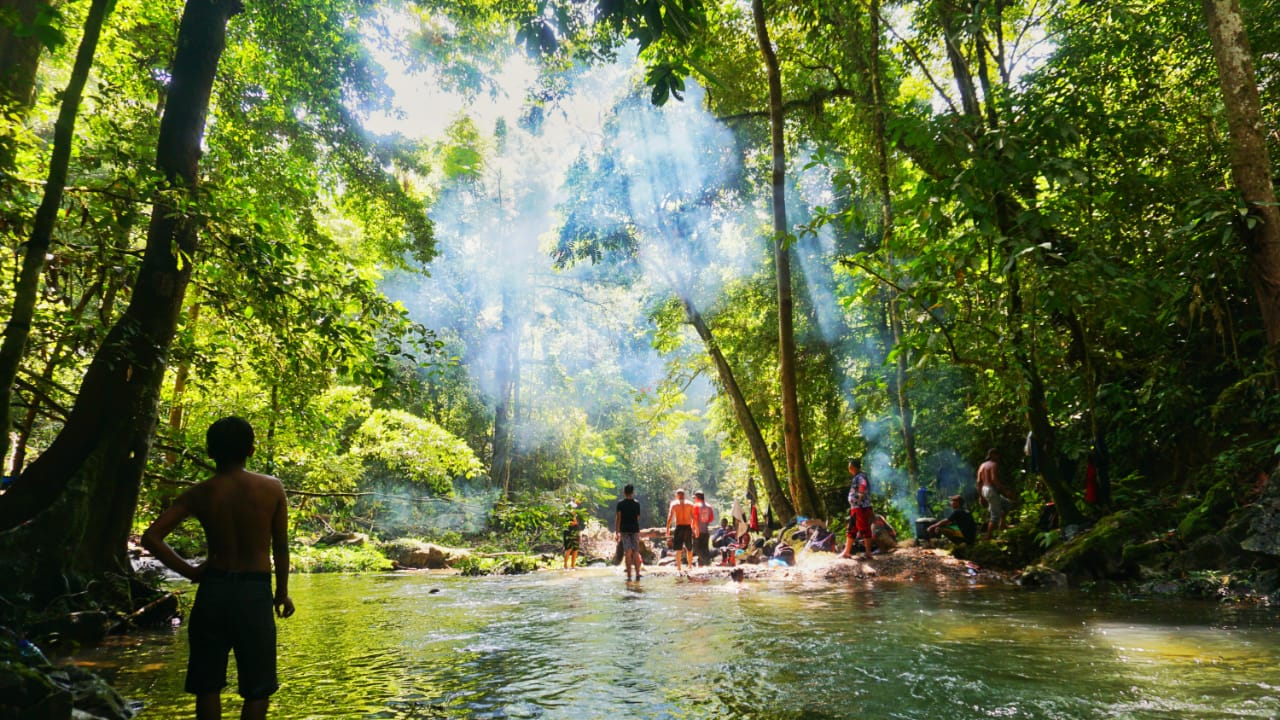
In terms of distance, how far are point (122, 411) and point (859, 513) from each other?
1195 cm

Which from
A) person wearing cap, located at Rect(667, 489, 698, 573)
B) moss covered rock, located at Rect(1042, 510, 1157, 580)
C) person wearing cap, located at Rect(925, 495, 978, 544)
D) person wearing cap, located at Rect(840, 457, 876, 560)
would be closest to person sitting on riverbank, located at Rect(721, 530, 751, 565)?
person wearing cap, located at Rect(667, 489, 698, 573)

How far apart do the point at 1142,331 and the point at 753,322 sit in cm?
1325

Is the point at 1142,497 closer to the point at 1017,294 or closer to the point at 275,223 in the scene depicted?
the point at 1017,294

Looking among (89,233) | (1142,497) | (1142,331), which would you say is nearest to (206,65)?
(89,233)

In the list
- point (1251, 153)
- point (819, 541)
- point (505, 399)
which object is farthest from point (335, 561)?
point (1251, 153)

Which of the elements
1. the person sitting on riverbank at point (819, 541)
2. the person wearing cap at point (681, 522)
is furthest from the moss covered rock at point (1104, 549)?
the person wearing cap at point (681, 522)

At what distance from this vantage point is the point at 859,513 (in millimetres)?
13891

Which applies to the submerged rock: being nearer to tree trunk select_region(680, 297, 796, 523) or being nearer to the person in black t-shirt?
the person in black t-shirt

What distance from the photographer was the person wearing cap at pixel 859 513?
13461 mm

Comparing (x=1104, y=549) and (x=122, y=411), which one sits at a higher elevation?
(x=122, y=411)

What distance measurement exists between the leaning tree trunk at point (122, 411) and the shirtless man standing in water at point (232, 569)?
342cm

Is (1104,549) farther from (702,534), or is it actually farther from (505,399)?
(505,399)

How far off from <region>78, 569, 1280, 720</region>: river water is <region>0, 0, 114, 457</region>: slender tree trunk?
2.29 meters

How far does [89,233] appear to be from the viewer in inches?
282
